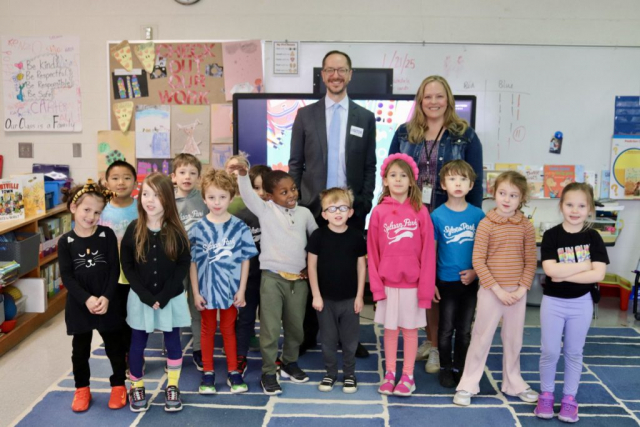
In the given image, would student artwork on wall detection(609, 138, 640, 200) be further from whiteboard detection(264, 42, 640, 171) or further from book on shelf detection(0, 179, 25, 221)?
book on shelf detection(0, 179, 25, 221)

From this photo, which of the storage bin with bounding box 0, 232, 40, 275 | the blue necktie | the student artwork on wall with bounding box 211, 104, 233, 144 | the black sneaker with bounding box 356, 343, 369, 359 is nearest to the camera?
the blue necktie

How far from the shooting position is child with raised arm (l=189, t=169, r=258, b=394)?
248 centimetres

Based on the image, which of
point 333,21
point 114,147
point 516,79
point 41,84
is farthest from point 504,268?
point 41,84


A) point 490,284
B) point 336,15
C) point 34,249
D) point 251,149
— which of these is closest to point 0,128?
point 34,249

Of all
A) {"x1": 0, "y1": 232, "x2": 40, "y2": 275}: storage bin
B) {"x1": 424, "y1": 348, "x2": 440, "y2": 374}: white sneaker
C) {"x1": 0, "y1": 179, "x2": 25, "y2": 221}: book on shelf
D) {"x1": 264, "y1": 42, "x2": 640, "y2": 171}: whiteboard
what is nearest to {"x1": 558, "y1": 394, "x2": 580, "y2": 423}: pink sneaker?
{"x1": 424, "y1": 348, "x2": 440, "y2": 374}: white sneaker

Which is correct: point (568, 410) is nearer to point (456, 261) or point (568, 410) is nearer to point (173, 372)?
point (456, 261)

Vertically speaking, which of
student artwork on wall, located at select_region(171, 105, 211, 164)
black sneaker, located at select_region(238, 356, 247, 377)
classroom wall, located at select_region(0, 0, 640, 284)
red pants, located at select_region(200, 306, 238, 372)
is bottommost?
black sneaker, located at select_region(238, 356, 247, 377)

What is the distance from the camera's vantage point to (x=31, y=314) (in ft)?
11.0

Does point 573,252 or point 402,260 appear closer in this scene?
point 573,252

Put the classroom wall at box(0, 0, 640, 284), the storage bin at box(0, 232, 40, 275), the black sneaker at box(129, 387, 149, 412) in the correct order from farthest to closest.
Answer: the classroom wall at box(0, 0, 640, 284) → the storage bin at box(0, 232, 40, 275) → the black sneaker at box(129, 387, 149, 412)

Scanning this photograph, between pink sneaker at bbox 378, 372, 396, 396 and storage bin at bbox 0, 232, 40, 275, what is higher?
storage bin at bbox 0, 232, 40, 275

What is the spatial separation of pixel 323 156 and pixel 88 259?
1.24m

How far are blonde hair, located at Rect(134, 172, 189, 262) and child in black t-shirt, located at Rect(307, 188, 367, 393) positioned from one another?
59 cm

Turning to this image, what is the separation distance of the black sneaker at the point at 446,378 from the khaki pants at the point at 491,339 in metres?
0.10
